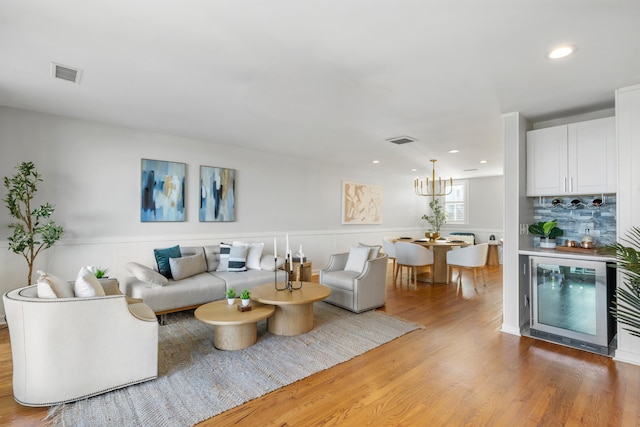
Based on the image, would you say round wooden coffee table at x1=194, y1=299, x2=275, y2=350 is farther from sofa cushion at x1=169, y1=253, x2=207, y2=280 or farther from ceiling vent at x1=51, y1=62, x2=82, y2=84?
ceiling vent at x1=51, y1=62, x2=82, y2=84

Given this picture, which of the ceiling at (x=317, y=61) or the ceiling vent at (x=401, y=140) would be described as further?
the ceiling vent at (x=401, y=140)

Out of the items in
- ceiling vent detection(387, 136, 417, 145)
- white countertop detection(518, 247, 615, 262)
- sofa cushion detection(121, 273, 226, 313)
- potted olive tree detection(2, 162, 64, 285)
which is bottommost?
sofa cushion detection(121, 273, 226, 313)

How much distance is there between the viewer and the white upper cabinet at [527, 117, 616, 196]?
301 centimetres

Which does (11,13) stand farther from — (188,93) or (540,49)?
(540,49)

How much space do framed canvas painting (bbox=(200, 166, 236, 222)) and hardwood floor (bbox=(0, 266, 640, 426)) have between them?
8.65 feet

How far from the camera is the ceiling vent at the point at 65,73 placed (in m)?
2.46

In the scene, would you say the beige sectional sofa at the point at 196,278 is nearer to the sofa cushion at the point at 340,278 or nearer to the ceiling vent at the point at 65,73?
the sofa cushion at the point at 340,278

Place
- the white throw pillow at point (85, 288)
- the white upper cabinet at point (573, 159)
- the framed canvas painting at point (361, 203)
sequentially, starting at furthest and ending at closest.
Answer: the framed canvas painting at point (361, 203)
the white upper cabinet at point (573, 159)
the white throw pillow at point (85, 288)

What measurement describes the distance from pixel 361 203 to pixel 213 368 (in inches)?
215

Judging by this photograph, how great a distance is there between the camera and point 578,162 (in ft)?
10.4

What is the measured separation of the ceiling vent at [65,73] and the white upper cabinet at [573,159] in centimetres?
Answer: 463

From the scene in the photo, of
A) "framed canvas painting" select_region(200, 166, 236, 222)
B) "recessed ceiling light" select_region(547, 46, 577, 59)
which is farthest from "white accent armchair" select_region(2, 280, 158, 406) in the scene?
"recessed ceiling light" select_region(547, 46, 577, 59)

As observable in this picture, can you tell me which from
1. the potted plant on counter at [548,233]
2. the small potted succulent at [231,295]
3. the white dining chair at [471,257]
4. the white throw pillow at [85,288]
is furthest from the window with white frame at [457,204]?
the white throw pillow at [85,288]

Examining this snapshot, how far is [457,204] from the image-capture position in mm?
9188
